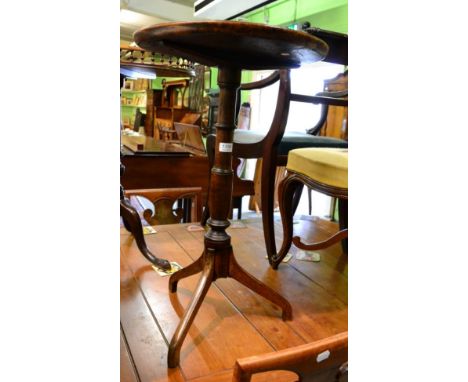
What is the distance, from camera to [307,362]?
27.7 inches

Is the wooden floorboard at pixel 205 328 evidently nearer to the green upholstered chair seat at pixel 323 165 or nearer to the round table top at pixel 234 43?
the green upholstered chair seat at pixel 323 165

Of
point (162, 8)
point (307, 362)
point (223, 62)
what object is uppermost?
point (162, 8)

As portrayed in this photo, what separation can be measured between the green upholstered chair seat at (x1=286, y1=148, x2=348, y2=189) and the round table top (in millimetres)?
313

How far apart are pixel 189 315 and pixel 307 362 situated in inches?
14.6

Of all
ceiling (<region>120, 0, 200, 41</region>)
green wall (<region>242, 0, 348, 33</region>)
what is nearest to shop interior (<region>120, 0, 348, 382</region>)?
green wall (<region>242, 0, 348, 33</region>)

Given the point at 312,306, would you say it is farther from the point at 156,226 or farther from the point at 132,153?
the point at 132,153

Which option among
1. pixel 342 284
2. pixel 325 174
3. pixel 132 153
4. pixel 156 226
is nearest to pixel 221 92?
pixel 325 174

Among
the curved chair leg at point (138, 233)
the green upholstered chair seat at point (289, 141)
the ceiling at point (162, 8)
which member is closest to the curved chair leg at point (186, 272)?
the curved chair leg at point (138, 233)

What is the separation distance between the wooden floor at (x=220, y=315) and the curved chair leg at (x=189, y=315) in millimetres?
30

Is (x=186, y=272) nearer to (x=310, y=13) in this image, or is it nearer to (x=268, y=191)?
(x=268, y=191)

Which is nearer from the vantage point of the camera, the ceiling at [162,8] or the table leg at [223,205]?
the table leg at [223,205]

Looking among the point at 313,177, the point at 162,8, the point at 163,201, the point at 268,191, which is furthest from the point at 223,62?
the point at 162,8

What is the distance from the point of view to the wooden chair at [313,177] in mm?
1205
